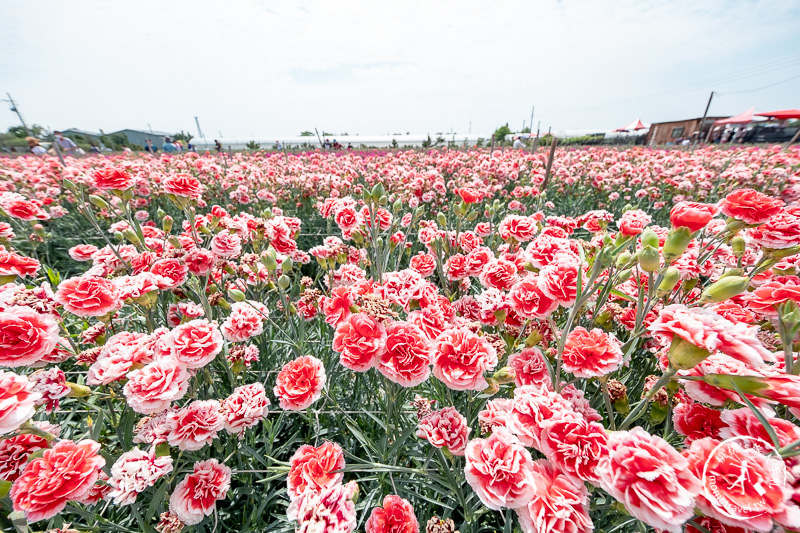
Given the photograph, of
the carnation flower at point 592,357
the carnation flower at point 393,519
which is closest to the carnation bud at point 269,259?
the carnation flower at point 393,519

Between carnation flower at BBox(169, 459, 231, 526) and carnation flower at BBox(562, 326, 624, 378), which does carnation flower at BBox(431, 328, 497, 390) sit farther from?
carnation flower at BBox(169, 459, 231, 526)

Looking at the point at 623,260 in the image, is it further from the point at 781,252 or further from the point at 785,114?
the point at 785,114

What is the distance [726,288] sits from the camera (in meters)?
0.82

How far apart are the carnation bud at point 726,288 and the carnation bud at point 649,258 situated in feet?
0.50

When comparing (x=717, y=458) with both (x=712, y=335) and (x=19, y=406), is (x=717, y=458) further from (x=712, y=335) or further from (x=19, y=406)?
(x=19, y=406)

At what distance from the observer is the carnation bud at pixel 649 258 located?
0.86 metres

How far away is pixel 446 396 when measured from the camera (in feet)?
4.87

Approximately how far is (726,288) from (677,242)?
0.16 meters

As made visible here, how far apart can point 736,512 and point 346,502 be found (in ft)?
2.66

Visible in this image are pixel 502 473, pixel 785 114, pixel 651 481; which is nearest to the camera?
pixel 651 481

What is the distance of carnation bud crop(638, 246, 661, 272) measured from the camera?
855mm

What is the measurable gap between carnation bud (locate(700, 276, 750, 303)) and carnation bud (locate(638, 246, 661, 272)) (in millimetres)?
154

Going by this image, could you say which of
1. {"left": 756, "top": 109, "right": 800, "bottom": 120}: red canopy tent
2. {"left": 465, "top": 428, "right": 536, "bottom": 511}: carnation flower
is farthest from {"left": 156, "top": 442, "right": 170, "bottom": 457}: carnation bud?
{"left": 756, "top": 109, "right": 800, "bottom": 120}: red canopy tent

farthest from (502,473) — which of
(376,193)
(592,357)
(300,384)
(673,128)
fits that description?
(673,128)
